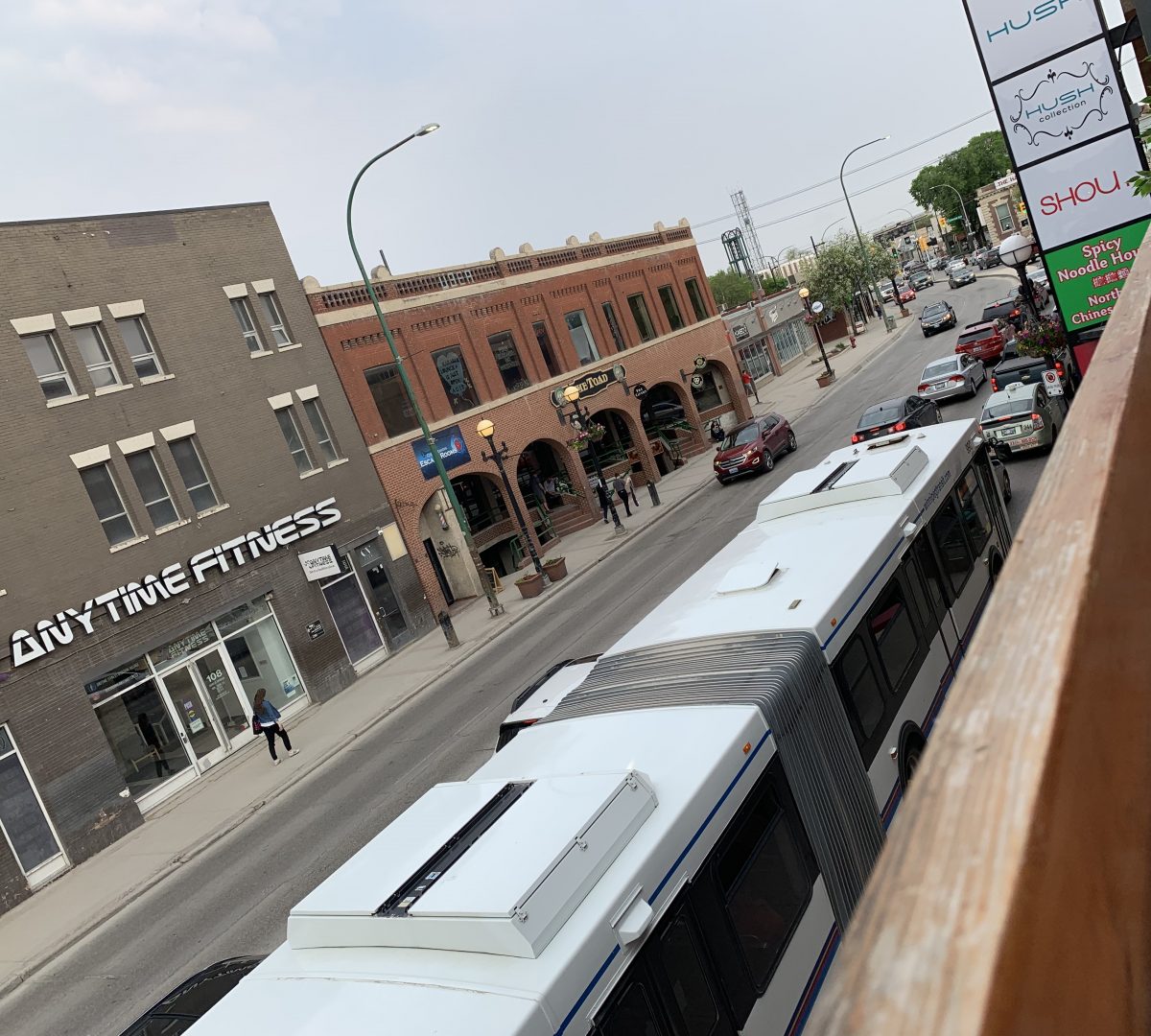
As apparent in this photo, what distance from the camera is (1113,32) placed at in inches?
604

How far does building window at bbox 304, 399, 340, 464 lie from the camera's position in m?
27.3

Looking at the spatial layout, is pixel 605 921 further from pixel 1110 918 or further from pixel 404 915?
pixel 1110 918

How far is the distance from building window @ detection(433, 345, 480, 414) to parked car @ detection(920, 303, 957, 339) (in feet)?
101

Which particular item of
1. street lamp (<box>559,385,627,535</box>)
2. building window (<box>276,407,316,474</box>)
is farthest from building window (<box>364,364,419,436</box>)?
street lamp (<box>559,385,627,535</box>)

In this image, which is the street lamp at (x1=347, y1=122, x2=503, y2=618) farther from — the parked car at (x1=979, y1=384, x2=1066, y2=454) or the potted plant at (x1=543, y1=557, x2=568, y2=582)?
the parked car at (x1=979, y1=384, x2=1066, y2=454)

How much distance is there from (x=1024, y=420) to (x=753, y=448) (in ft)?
41.6

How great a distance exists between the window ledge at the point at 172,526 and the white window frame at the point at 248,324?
5616 millimetres

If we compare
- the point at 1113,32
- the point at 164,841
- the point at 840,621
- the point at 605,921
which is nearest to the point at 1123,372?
the point at 605,921

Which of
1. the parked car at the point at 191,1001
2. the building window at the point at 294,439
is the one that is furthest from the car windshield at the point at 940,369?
the parked car at the point at 191,1001

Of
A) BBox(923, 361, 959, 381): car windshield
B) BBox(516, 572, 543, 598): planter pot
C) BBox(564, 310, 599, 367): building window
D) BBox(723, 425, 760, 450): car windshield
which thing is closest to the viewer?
BBox(516, 572, 543, 598): planter pot

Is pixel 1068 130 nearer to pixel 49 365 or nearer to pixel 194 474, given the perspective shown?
pixel 194 474

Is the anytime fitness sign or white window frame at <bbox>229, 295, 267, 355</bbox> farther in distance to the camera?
white window frame at <bbox>229, 295, 267, 355</bbox>

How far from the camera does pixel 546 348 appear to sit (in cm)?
3725

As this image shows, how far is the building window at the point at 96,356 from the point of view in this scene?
72.2ft
